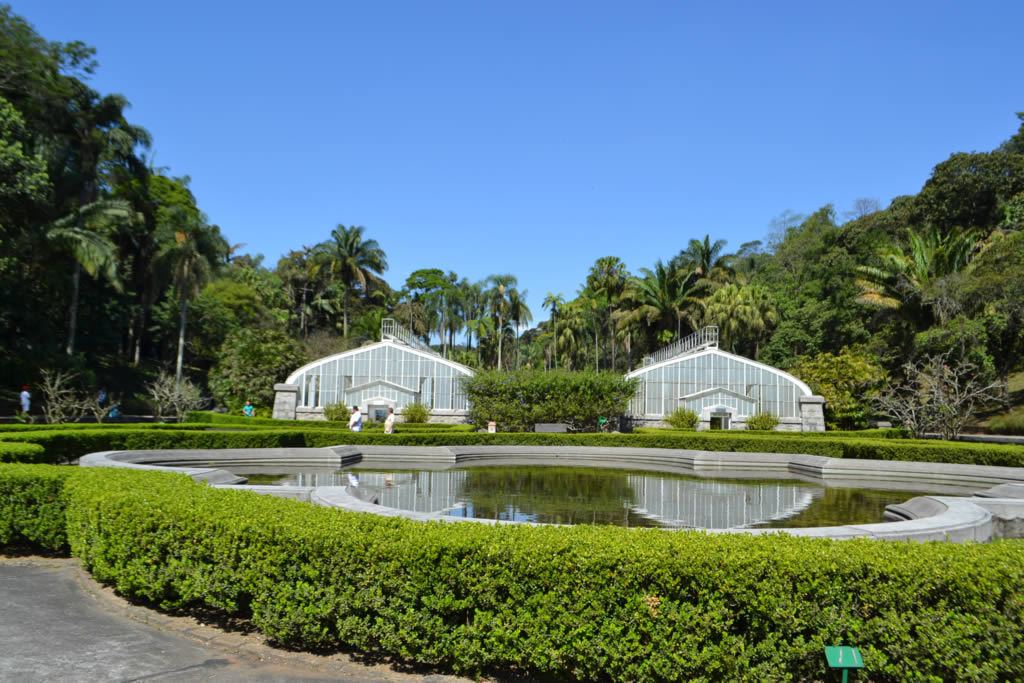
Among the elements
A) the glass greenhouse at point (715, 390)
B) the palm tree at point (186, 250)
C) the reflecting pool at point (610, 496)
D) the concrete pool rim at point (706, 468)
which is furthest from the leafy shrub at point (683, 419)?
the palm tree at point (186, 250)

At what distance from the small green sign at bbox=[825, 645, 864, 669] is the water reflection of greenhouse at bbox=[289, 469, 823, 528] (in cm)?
676

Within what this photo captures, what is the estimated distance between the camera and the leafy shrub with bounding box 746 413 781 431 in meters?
36.2

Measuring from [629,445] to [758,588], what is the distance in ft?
68.0

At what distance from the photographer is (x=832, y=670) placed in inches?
189

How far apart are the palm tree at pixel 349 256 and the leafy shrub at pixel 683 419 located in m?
36.2

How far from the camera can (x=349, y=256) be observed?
62656 millimetres

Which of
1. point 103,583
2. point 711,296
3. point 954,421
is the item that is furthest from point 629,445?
point 711,296

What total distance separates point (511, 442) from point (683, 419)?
1513 centimetres

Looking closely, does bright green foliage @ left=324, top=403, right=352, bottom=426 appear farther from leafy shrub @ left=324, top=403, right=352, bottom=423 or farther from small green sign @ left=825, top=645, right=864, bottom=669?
small green sign @ left=825, top=645, right=864, bottom=669

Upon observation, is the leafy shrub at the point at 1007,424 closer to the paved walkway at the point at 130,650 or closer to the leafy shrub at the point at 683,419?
the leafy shrub at the point at 683,419

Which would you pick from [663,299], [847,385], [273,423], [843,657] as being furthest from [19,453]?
[663,299]

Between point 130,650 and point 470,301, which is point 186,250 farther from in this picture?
point 130,650

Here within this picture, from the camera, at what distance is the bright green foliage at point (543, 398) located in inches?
1260

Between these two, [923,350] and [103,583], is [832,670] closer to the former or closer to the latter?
[103,583]
